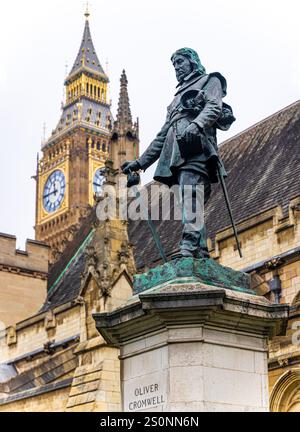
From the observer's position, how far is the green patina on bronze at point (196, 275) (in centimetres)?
798

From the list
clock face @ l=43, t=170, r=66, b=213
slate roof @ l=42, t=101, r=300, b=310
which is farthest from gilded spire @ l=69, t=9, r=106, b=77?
slate roof @ l=42, t=101, r=300, b=310

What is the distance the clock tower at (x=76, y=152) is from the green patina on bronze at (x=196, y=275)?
7520 cm

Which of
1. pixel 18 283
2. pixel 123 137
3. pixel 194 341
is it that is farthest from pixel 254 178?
pixel 194 341

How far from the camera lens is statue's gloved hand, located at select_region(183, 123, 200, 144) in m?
8.24

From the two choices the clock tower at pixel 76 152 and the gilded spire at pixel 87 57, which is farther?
the gilded spire at pixel 87 57

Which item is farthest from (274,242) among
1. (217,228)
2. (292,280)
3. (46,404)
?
(46,404)

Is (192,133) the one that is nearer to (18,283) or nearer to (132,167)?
(132,167)

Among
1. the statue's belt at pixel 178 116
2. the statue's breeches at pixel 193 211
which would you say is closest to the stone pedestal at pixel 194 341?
the statue's breeches at pixel 193 211

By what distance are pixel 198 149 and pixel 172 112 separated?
2.12 feet

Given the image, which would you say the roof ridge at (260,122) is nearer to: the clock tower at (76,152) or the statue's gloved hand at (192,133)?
the statue's gloved hand at (192,133)

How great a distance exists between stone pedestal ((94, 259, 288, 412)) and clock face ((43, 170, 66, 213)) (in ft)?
265

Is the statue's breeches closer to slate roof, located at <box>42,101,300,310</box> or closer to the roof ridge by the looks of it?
slate roof, located at <box>42,101,300,310</box>

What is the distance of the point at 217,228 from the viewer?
23031 mm

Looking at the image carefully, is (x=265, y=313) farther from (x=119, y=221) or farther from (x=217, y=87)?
(x=119, y=221)
